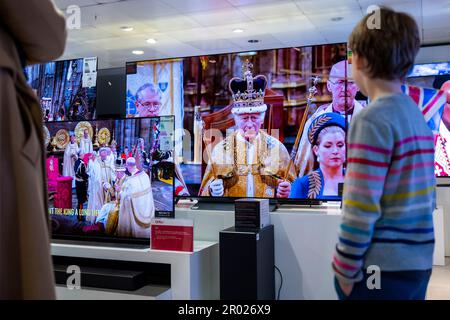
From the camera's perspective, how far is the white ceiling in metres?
4.32

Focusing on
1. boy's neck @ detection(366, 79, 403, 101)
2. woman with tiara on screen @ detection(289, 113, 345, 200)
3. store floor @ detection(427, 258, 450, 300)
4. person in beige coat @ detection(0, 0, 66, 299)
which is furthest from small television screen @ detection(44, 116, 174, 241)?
store floor @ detection(427, 258, 450, 300)

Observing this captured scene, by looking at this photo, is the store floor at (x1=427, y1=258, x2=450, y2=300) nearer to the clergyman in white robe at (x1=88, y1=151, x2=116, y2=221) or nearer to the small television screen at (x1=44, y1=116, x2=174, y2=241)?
the small television screen at (x1=44, y1=116, x2=174, y2=241)

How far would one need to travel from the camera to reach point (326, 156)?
287 centimetres

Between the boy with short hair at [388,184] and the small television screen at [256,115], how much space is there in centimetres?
171

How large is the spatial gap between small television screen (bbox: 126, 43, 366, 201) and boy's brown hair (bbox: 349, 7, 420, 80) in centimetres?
170

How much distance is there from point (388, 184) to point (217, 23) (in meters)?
4.27

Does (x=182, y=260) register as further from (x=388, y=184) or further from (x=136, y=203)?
(x=388, y=184)

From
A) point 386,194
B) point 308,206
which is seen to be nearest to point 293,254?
point 308,206

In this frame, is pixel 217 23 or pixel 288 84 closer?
pixel 288 84

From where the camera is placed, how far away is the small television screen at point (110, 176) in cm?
269

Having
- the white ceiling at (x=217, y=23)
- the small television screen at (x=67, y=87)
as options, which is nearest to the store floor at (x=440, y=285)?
the white ceiling at (x=217, y=23)

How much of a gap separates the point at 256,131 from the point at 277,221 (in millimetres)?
684
